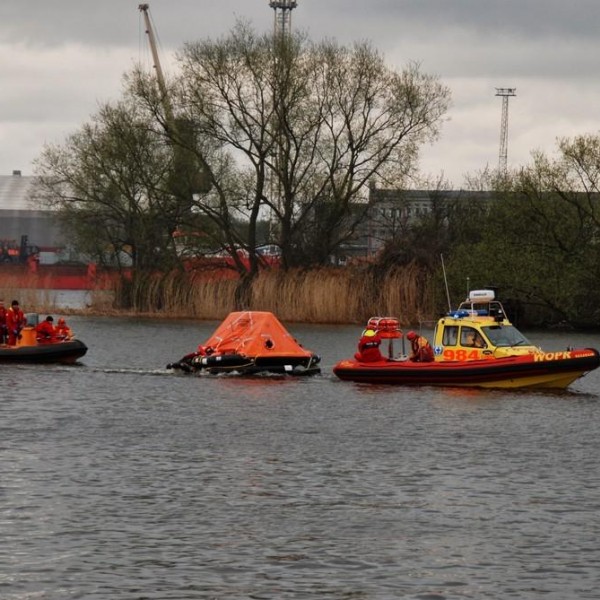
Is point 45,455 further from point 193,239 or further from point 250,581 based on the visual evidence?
point 193,239

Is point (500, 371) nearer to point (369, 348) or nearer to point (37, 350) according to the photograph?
point (369, 348)

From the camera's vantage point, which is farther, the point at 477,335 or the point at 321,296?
the point at 321,296

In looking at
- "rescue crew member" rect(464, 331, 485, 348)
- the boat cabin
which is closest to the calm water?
the boat cabin

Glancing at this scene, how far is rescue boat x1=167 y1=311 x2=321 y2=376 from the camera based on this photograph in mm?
44188

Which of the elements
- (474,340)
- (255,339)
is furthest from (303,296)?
(474,340)

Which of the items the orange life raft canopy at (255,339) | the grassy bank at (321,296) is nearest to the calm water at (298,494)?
the orange life raft canopy at (255,339)

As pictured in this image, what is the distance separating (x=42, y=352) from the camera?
47.0 meters

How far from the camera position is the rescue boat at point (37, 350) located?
4687 centimetres

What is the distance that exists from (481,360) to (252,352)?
760 centimetres

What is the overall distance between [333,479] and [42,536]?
642 cm

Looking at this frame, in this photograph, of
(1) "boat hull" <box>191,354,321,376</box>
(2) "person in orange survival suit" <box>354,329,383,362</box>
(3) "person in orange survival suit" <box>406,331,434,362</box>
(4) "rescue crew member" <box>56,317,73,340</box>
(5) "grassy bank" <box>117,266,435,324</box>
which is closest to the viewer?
(3) "person in orange survival suit" <box>406,331,434,362</box>

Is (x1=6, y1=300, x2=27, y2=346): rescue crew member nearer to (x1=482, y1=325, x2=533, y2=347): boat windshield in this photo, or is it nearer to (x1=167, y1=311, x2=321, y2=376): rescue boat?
(x1=167, y1=311, x2=321, y2=376): rescue boat

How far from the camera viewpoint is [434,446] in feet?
97.5

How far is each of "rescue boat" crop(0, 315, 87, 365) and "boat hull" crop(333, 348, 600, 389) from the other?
1073 cm
